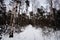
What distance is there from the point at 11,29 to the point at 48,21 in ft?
2.25

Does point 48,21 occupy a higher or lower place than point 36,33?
higher

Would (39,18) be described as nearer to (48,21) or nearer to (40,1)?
(48,21)

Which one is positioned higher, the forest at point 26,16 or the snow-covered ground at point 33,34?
the forest at point 26,16

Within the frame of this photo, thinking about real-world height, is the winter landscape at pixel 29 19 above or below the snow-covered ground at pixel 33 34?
above

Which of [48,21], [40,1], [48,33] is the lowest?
[48,33]

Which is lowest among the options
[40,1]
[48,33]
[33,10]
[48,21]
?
[48,33]

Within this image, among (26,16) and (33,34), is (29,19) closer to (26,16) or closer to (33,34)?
(26,16)

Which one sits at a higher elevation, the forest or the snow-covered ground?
the forest

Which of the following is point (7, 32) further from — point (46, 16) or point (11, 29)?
point (46, 16)

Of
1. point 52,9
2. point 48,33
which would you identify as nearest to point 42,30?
point 48,33

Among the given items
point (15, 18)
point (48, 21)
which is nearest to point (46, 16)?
point (48, 21)

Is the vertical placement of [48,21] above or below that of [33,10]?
below

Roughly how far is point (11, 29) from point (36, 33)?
457mm

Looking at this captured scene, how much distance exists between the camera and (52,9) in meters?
2.30
